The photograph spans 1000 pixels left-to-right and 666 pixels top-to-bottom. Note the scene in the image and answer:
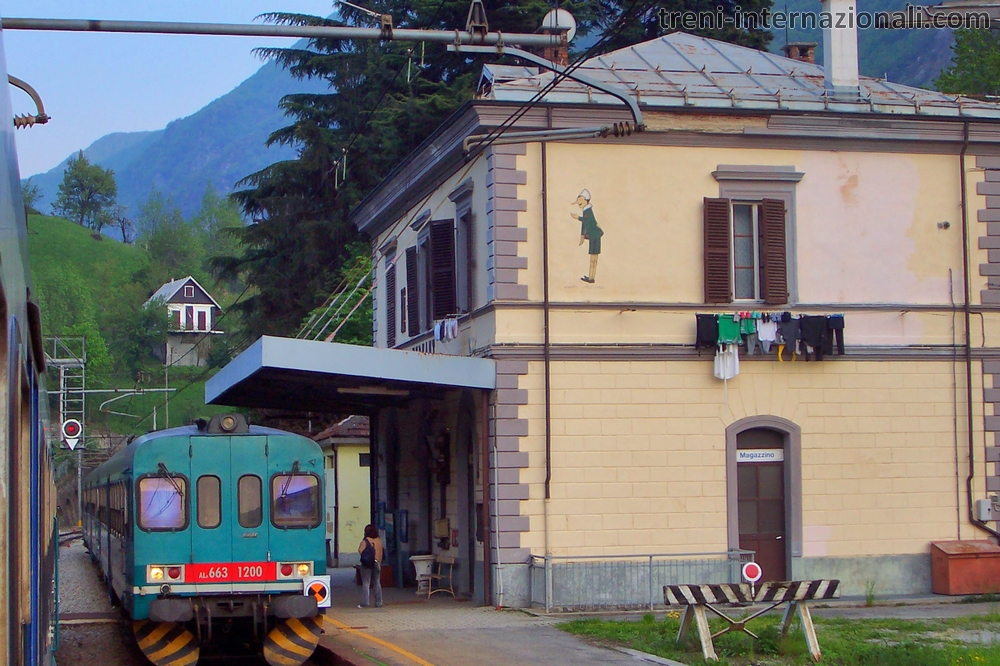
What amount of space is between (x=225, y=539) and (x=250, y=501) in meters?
0.49

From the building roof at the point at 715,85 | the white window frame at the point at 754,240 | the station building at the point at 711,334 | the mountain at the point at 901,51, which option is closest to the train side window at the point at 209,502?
the station building at the point at 711,334

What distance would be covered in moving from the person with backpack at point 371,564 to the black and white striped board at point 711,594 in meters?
7.97

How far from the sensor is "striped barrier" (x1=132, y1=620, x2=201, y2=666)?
522 inches

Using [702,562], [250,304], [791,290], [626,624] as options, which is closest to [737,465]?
[702,562]

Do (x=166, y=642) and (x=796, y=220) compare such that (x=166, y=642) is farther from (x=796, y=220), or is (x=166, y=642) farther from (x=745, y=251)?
(x=796, y=220)

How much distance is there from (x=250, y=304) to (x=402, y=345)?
21.8 metres

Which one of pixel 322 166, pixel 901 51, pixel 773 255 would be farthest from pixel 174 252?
pixel 773 255

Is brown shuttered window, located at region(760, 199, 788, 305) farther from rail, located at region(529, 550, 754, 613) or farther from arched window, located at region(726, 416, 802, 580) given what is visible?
rail, located at region(529, 550, 754, 613)

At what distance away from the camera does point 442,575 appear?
21.5m

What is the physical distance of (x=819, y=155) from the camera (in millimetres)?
19750

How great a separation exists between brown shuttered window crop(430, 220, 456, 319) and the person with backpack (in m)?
3.95

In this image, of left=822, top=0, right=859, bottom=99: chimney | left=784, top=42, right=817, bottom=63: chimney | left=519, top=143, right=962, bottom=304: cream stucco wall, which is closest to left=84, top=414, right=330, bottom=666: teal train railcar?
left=519, top=143, right=962, bottom=304: cream stucco wall

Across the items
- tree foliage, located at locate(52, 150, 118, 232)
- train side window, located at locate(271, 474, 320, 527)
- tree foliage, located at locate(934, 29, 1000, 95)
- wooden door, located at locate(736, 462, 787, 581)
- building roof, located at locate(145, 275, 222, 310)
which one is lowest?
wooden door, located at locate(736, 462, 787, 581)

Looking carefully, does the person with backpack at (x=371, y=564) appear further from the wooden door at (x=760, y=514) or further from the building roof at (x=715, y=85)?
the building roof at (x=715, y=85)
